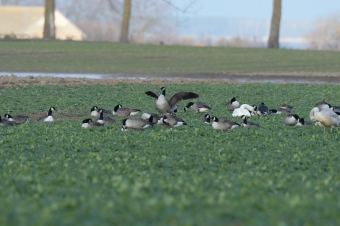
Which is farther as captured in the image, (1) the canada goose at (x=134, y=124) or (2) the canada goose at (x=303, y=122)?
(2) the canada goose at (x=303, y=122)

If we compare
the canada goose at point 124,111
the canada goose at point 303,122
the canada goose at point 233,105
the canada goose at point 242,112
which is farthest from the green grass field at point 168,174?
the canada goose at point 124,111

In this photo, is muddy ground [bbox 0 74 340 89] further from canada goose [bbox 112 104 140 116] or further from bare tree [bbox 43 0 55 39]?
bare tree [bbox 43 0 55 39]

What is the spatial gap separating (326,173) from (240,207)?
15.2ft

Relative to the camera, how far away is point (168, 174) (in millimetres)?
12625

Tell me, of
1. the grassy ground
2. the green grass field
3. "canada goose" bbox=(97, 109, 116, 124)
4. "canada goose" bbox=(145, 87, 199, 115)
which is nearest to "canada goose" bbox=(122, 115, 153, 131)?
the green grass field

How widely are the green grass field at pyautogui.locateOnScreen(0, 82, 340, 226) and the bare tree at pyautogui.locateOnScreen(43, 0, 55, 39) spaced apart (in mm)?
41889

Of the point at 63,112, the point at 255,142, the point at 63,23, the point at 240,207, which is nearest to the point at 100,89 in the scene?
the point at 63,112

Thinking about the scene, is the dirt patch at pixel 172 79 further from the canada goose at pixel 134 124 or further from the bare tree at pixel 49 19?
the bare tree at pixel 49 19

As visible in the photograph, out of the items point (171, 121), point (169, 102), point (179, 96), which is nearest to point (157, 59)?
point (179, 96)

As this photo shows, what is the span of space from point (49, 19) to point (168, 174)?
55878 millimetres

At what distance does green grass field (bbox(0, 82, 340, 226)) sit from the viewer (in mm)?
8508

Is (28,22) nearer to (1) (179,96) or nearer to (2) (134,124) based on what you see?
(1) (179,96)

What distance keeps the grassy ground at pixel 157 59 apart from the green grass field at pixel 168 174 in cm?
2161

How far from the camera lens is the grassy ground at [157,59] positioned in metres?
46.8
